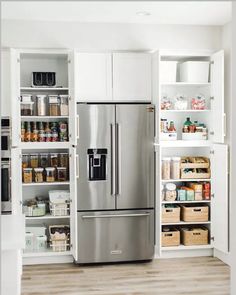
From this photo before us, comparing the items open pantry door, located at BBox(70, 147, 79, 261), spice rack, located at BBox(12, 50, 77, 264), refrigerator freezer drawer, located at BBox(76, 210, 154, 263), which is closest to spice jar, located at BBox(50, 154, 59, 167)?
spice rack, located at BBox(12, 50, 77, 264)

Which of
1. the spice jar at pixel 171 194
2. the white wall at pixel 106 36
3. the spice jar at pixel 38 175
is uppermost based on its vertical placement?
the white wall at pixel 106 36

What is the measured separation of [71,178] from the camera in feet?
15.8

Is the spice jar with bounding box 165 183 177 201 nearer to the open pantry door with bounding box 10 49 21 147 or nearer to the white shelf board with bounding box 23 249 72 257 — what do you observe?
the white shelf board with bounding box 23 249 72 257

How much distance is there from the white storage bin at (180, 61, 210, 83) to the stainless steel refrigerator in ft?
1.78

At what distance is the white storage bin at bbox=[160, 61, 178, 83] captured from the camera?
5000mm

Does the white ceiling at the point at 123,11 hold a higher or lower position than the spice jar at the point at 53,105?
higher

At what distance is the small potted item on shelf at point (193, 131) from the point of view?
5.04 m

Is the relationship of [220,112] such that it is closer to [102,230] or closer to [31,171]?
[102,230]

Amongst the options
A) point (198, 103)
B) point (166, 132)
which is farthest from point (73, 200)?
point (198, 103)

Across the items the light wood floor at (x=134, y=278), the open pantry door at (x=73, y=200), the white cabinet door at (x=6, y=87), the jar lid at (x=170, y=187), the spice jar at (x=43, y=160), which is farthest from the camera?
the spice jar at (x=43, y=160)

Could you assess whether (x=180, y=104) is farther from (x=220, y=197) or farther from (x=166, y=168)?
(x=220, y=197)

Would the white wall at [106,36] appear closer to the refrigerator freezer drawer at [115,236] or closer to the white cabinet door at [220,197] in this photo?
the white cabinet door at [220,197]

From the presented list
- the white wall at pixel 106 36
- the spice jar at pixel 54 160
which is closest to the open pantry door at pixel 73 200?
the spice jar at pixel 54 160

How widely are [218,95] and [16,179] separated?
2.15 meters
